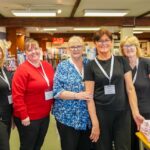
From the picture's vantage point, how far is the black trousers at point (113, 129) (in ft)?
8.58

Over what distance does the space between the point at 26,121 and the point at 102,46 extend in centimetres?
106

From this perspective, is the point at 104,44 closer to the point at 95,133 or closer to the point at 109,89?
the point at 109,89

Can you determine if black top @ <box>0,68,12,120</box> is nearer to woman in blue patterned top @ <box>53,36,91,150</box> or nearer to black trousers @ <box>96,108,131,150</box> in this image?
woman in blue patterned top @ <box>53,36,91,150</box>

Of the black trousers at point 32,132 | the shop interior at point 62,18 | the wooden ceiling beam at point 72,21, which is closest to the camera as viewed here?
the black trousers at point 32,132

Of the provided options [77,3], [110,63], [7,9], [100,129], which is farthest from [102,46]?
[7,9]

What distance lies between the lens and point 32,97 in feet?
9.62

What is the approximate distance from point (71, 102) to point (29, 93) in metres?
0.44

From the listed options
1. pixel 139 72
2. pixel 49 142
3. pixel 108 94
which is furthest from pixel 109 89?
pixel 49 142

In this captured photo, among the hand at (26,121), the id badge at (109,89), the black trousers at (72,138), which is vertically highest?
the id badge at (109,89)

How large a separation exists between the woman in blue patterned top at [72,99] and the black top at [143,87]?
60cm

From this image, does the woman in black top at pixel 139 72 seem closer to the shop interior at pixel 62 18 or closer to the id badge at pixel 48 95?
the id badge at pixel 48 95

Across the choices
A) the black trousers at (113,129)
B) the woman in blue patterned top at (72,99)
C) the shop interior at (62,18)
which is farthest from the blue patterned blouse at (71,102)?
the shop interior at (62,18)

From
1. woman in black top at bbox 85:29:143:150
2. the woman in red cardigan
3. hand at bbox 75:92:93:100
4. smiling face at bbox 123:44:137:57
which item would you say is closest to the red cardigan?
the woman in red cardigan

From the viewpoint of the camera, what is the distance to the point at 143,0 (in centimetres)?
666
